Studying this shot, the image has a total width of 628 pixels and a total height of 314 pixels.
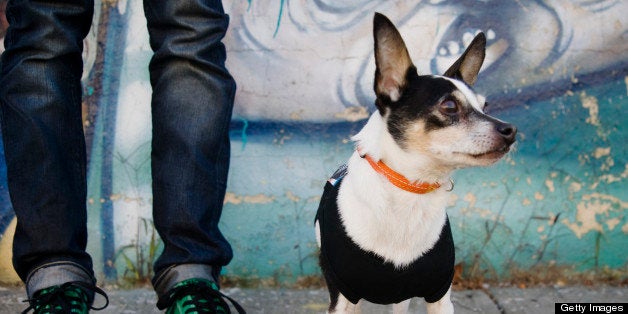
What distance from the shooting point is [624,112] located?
2771mm

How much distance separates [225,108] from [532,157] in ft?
4.70

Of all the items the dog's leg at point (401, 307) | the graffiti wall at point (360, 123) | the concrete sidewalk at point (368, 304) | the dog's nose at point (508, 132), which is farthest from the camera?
the graffiti wall at point (360, 123)

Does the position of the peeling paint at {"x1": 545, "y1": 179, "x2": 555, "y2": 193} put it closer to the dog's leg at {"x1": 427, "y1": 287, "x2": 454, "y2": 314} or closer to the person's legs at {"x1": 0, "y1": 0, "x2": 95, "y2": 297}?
the dog's leg at {"x1": 427, "y1": 287, "x2": 454, "y2": 314}

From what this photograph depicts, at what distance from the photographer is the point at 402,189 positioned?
186 centimetres

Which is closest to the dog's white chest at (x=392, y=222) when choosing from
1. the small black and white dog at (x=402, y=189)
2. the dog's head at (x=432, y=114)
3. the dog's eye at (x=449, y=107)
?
the small black and white dog at (x=402, y=189)

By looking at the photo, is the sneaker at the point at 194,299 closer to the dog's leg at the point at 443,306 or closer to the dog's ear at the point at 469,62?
the dog's leg at the point at 443,306

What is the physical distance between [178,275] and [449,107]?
36.8 inches

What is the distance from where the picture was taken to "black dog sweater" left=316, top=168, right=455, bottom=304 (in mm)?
1845

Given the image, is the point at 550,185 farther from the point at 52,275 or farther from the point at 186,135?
the point at 52,275

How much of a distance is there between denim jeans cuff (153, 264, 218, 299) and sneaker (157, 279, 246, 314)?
22mm

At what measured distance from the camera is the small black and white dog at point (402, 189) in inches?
72.3

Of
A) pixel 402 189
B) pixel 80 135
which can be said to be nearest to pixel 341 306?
pixel 402 189

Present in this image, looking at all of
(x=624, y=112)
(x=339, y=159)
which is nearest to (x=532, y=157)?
(x=624, y=112)

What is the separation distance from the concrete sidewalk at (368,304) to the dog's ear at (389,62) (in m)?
0.98
